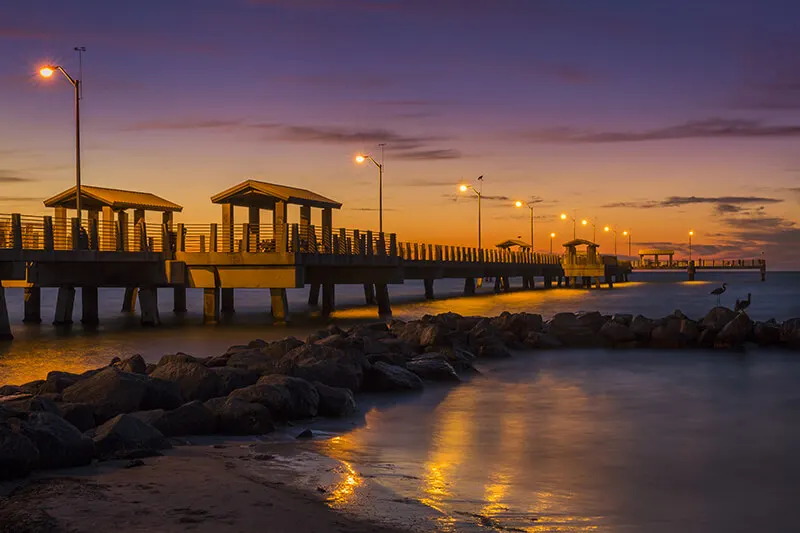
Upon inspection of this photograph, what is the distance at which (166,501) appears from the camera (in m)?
7.43

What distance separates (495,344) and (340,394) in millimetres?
10706

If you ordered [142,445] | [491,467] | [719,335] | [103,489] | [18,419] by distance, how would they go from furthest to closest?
[719,335]
[491,467]
[142,445]
[18,419]
[103,489]

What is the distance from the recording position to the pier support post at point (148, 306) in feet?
127

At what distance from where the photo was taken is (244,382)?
14539 millimetres

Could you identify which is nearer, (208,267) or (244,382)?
(244,382)

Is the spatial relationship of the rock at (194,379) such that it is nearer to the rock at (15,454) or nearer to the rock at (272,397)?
the rock at (272,397)

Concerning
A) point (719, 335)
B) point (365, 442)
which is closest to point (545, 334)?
point (719, 335)

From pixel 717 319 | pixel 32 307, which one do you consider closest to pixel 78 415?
pixel 717 319

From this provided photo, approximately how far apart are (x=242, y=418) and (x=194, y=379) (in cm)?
239

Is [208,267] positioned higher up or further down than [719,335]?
higher up

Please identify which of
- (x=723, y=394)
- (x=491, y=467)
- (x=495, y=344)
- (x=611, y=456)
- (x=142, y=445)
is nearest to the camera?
(x=142, y=445)

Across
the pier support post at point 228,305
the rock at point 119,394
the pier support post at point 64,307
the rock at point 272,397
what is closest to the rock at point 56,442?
the rock at point 119,394

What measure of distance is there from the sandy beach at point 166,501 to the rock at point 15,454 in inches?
4.5

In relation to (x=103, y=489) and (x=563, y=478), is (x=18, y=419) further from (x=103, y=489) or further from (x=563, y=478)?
(x=563, y=478)
